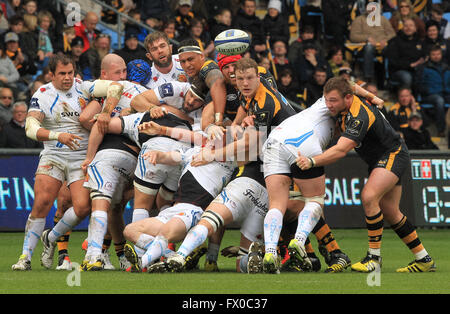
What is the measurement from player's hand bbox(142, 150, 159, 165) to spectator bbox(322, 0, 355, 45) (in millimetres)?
12097

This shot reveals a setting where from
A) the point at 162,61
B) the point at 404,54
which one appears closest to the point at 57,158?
the point at 162,61

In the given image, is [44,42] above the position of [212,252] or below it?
above

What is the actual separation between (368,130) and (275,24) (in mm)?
11335

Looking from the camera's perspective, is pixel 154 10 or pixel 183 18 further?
pixel 154 10

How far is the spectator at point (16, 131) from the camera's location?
54.9ft

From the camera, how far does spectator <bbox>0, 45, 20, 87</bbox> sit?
60.3 ft

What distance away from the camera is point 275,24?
21.0 meters

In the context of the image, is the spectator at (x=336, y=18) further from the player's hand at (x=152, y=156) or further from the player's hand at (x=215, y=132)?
the player's hand at (x=152, y=156)

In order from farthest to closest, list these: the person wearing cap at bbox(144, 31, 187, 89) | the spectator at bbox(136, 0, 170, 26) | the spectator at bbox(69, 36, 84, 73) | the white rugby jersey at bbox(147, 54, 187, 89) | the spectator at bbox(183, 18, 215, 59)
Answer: the spectator at bbox(136, 0, 170, 26), the spectator at bbox(183, 18, 215, 59), the spectator at bbox(69, 36, 84, 73), the white rugby jersey at bbox(147, 54, 187, 89), the person wearing cap at bbox(144, 31, 187, 89)

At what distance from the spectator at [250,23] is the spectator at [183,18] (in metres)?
1.05

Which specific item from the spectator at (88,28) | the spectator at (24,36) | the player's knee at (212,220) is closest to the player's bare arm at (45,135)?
the player's knee at (212,220)

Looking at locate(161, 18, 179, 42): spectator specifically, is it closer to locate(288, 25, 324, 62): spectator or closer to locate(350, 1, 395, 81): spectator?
locate(288, 25, 324, 62): spectator

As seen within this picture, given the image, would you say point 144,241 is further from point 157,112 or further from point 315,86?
point 315,86

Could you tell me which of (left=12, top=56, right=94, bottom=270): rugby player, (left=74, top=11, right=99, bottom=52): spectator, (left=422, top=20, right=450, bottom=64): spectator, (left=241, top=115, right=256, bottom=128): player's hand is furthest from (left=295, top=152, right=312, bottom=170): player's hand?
(left=422, top=20, right=450, bottom=64): spectator
